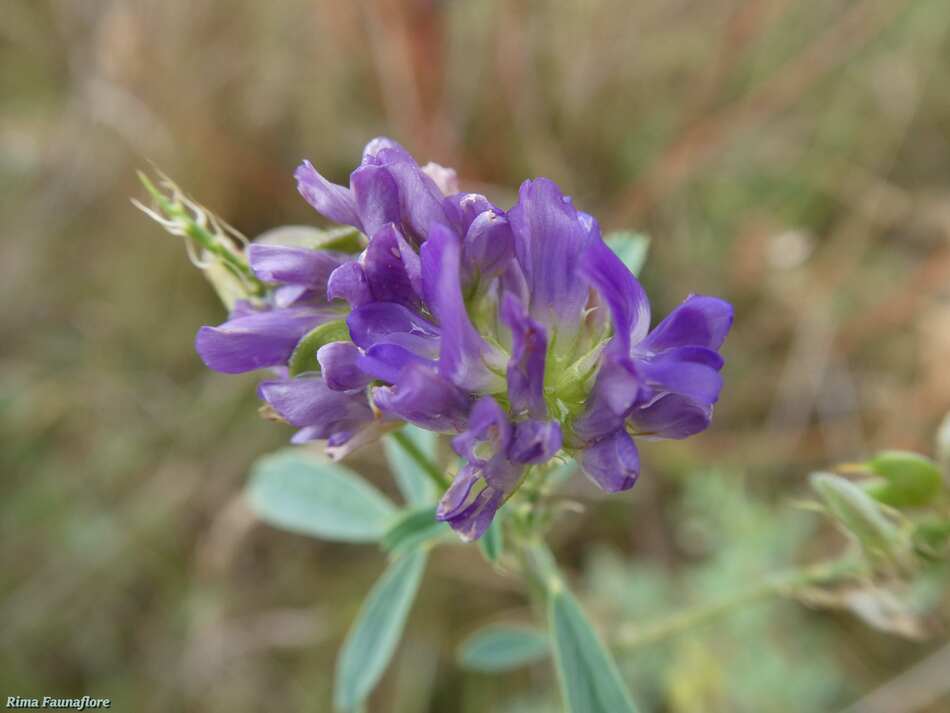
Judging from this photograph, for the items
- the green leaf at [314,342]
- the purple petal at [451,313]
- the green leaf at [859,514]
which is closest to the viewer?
the purple petal at [451,313]

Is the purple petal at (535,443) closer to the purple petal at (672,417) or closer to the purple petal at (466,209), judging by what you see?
the purple petal at (672,417)

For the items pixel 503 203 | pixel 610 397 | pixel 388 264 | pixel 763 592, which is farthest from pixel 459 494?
pixel 503 203

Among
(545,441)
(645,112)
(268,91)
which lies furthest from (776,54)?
(545,441)

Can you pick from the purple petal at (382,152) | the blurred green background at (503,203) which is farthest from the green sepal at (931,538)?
the blurred green background at (503,203)

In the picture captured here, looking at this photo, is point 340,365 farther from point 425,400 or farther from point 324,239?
point 324,239

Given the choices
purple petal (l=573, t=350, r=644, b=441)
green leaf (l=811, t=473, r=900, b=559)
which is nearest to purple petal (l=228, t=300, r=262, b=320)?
purple petal (l=573, t=350, r=644, b=441)

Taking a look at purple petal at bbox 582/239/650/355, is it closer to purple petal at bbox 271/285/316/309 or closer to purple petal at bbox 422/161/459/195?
purple petal at bbox 422/161/459/195
